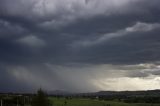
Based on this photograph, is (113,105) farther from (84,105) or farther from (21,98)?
(21,98)

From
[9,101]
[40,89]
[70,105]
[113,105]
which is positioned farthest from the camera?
[113,105]

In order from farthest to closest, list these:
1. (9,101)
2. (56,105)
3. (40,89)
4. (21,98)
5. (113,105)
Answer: (113,105)
(56,105)
(21,98)
(9,101)
(40,89)

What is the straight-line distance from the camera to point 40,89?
110 metres

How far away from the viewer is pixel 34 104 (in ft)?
366

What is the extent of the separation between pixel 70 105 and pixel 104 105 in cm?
2298

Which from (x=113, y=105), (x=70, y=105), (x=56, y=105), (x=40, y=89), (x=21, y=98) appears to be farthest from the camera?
(x=113, y=105)

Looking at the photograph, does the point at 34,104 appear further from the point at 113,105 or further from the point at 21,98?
the point at 113,105

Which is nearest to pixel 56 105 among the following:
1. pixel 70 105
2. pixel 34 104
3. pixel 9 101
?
pixel 70 105

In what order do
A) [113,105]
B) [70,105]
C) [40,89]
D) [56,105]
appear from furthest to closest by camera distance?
[113,105] < [70,105] < [56,105] < [40,89]

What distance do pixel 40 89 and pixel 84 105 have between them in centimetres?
7961

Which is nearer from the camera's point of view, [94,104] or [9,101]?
[9,101]

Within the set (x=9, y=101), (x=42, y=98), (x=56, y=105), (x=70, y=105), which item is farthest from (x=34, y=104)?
(x=70, y=105)

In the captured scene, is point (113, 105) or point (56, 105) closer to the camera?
point (56, 105)

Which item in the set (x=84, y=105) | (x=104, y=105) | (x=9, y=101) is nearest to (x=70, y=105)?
(x=84, y=105)
